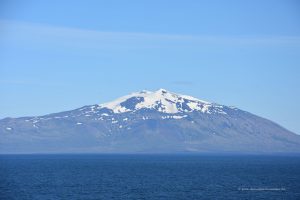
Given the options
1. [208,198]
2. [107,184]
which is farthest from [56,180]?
[208,198]

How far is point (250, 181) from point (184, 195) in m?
38.4

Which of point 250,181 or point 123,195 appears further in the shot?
point 250,181

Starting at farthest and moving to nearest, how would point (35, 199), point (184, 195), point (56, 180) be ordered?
point (56, 180), point (184, 195), point (35, 199)

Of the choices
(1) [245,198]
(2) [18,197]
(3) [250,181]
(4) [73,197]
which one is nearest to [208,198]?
(1) [245,198]

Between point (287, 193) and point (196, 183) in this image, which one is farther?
point (196, 183)

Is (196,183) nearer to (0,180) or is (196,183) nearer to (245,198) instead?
(245,198)

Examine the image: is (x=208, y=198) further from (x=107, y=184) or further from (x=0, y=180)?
(x=0, y=180)

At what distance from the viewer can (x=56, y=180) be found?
15188 centimetres

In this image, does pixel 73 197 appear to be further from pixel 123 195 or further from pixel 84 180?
pixel 84 180

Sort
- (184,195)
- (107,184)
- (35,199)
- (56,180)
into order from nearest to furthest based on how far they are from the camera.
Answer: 1. (35,199)
2. (184,195)
3. (107,184)
4. (56,180)

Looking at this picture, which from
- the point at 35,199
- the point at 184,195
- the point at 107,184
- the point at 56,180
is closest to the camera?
the point at 35,199

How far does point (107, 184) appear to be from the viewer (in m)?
140

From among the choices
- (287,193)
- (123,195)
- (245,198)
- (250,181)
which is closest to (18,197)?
(123,195)

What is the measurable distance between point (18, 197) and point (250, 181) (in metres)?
59.2
